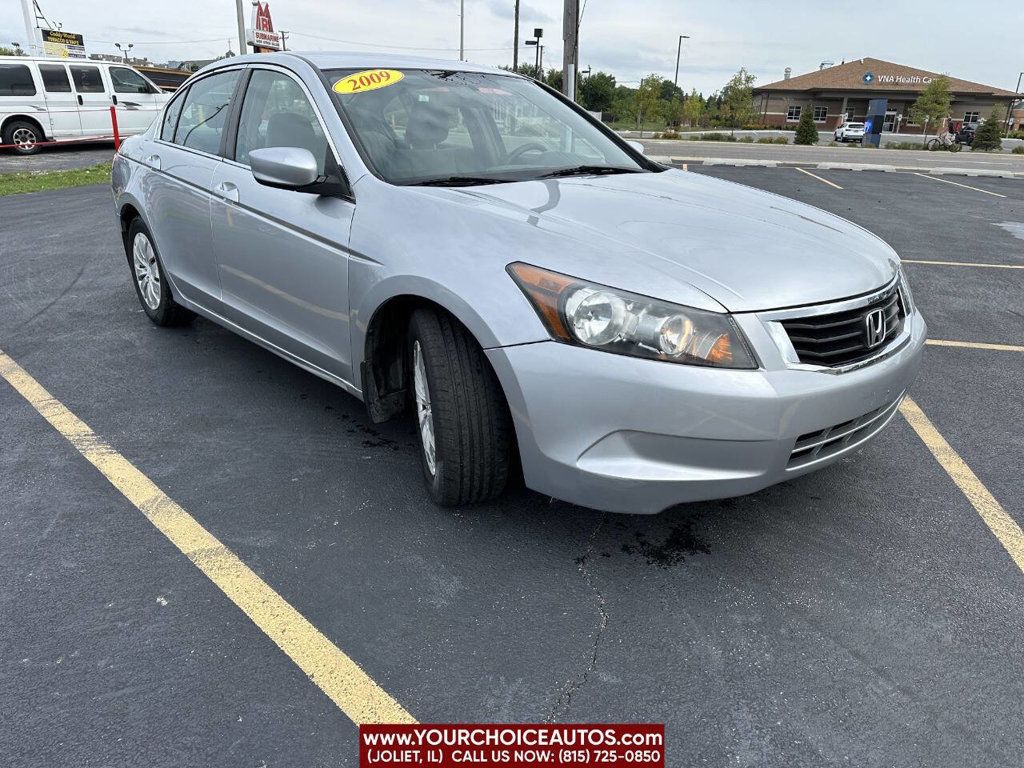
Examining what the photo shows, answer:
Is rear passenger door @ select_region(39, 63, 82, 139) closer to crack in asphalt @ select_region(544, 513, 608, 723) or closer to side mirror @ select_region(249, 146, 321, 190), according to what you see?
side mirror @ select_region(249, 146, 321, 190)

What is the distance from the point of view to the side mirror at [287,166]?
2812mm

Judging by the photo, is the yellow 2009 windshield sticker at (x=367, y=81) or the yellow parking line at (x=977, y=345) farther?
the yellow parking line at (x=977, y=345)

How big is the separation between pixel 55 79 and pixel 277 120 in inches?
683

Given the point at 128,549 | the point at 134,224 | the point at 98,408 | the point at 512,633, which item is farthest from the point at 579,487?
the point at 134,224

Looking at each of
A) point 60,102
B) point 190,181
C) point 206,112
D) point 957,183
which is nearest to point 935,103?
point 957,183

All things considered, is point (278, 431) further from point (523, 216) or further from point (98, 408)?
point (523, 216)

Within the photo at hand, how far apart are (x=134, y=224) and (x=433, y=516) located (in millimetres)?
3242

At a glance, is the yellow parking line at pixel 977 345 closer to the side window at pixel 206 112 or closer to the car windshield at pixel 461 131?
the car windshield at pixel 461 131

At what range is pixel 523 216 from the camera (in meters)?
2.54

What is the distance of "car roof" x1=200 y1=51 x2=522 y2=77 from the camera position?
345 cm

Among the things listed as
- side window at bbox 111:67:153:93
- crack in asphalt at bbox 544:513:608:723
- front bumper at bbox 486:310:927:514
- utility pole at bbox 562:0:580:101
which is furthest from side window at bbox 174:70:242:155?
side window at bbox 111:67:153:93

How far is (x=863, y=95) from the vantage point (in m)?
68.2

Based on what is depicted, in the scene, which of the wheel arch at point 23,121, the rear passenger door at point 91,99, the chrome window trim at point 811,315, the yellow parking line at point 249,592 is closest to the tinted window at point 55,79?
the rear passenger door at point 91,99

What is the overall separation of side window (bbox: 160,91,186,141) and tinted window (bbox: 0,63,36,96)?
604 inches
